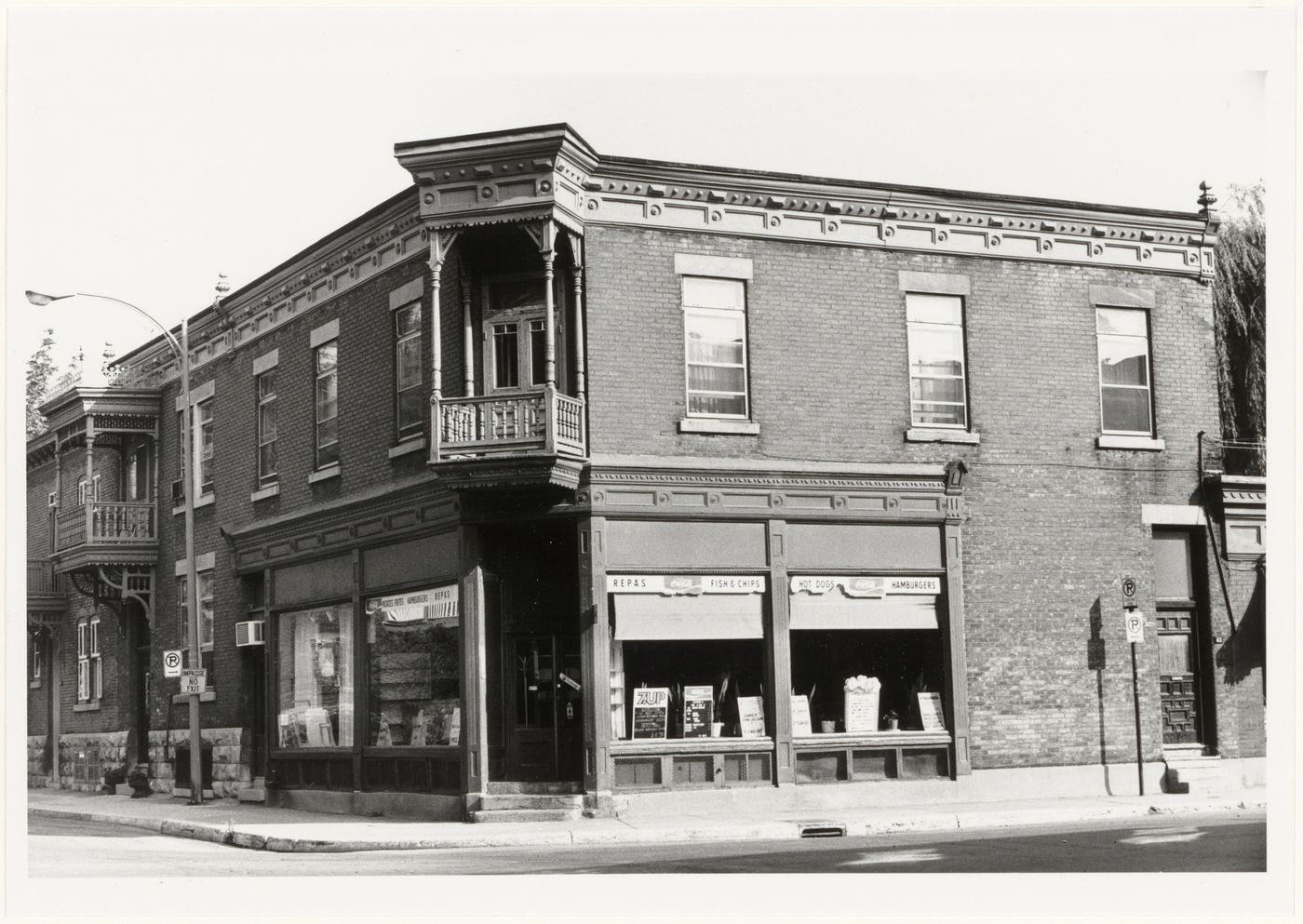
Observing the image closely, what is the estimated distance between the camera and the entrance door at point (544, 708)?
68.3 ft

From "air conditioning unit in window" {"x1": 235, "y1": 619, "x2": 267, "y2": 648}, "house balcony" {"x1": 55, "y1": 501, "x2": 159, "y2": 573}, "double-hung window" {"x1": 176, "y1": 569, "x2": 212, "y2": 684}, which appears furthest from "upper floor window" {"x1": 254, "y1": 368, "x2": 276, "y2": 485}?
"house balcony" {"x1": 55, "y1": 501, "x2": 159, "y2": 573}

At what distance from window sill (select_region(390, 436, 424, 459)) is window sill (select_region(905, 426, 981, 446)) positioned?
698cm

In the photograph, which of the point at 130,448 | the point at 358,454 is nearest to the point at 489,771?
the point at 358,454

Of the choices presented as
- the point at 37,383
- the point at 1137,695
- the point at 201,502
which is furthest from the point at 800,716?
the point at 37,383

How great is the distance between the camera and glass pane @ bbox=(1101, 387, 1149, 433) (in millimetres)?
22891

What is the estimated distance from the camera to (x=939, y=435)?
2200cm

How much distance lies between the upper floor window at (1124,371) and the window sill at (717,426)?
5587 millimetres

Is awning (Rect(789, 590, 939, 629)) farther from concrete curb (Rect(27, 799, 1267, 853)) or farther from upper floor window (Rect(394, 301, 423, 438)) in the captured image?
upper floor window (Rect(394, 301, 423, 438))

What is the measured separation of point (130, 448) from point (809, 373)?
55.2 ft

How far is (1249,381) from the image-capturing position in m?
27.8

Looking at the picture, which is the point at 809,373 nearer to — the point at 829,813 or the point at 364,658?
the point at 829,813

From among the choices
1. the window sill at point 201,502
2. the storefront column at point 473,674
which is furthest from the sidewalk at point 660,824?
the window sill at point 201,502

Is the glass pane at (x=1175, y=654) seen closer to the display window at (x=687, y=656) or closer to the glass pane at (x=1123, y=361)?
the glass pane at (x=1123, y=361)

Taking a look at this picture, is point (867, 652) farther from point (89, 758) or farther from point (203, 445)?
point (89, 758)
